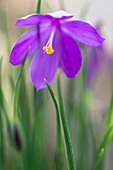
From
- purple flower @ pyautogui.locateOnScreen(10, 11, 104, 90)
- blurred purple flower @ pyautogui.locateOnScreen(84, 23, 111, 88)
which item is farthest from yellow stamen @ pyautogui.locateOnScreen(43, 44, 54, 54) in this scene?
blurred purple flower @ pyautogui.locateOnScreen(84, 23, 111, 88)

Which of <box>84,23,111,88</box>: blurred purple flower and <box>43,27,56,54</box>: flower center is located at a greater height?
<box>43,27,56,54</box>: flower center

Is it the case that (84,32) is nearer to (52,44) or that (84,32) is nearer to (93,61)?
(52,44)

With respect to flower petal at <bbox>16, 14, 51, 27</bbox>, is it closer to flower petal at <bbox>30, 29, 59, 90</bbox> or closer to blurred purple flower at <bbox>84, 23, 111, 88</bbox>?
flower petal at <bbox>30, 29, 59, 90</bbox>

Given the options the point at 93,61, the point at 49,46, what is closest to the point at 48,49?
the point at 49,46

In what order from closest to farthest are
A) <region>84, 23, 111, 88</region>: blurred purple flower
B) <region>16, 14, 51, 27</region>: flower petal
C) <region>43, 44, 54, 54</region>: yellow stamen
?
<region>16, 14, 51, 27</region>: flower petal, <region>43, 44, 54, 54</region>: yellow stamen, <region>84, 23, 111, 88</region>: blurred purple flower

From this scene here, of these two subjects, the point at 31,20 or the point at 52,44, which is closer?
the point at 31,20

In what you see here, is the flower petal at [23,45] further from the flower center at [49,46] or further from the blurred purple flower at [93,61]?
the blurred purple flower at [93,61]
